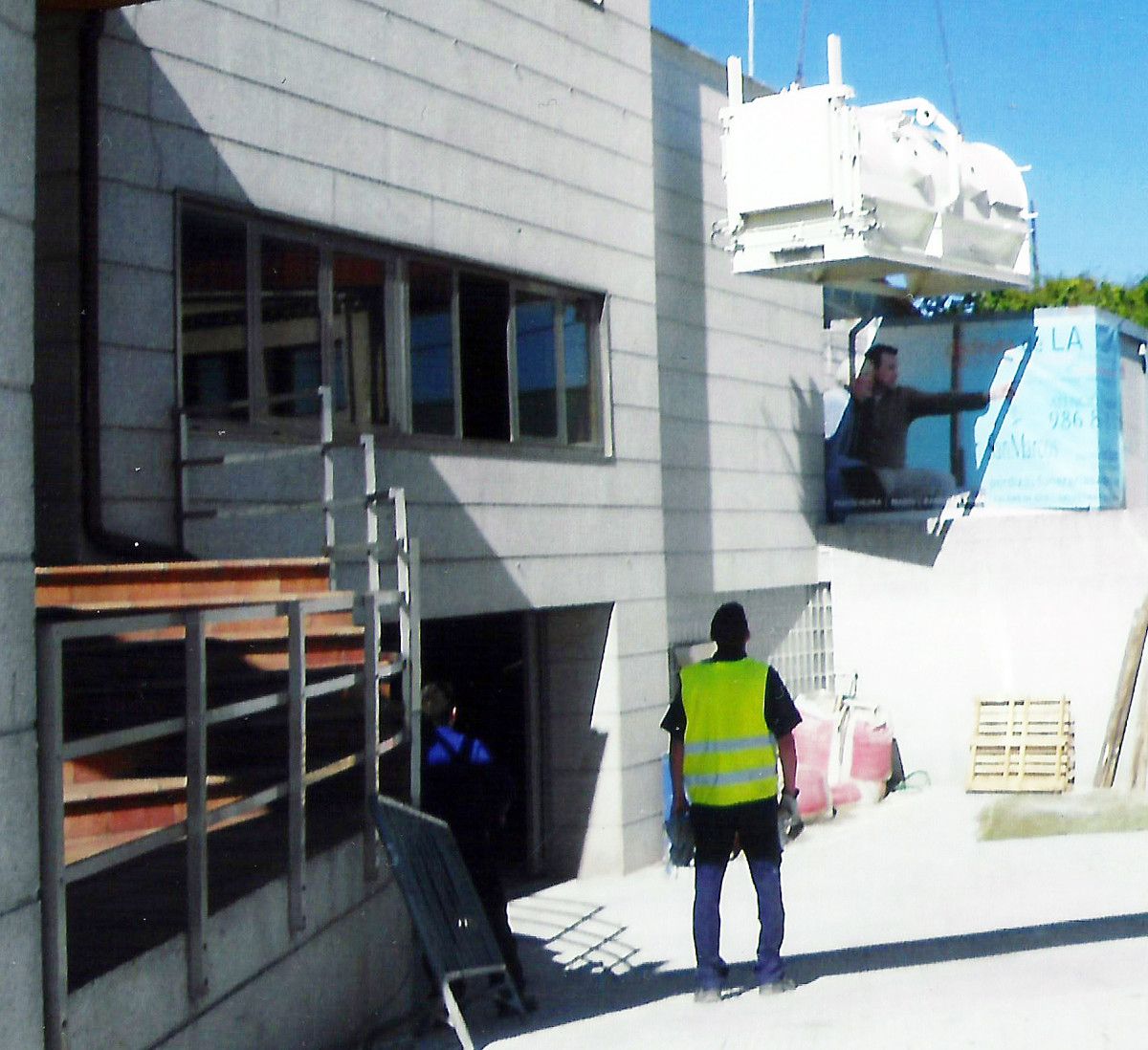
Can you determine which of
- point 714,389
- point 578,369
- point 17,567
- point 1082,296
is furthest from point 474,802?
point 1082,296

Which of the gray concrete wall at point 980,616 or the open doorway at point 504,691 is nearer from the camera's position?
the open doorway at point 504,691

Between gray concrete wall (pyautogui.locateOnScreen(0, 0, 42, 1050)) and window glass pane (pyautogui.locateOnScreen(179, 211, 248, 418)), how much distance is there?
15.8ft

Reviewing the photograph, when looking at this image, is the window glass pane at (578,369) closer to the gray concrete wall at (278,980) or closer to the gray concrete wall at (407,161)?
the gray concrete wall at (407,161)

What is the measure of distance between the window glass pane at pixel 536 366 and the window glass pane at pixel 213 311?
3.01 m

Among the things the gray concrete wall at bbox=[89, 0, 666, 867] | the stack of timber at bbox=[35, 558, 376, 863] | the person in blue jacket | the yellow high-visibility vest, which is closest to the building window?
the gray concrete wall at bbox=[89, 0, 666, 867]

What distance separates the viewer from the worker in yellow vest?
7.06 metres

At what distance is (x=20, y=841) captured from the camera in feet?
13.8

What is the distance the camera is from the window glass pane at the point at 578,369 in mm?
12852

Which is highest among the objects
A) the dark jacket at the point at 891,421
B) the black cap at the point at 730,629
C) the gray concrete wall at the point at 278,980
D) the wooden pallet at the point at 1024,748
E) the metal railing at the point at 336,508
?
the dark jacket at the point at 891,421

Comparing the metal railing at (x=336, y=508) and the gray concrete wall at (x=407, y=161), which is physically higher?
the gray concrete wall at (x=407, y=161)

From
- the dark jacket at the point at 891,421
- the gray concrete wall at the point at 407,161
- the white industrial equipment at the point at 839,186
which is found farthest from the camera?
the dark jacket at the point at 891,421

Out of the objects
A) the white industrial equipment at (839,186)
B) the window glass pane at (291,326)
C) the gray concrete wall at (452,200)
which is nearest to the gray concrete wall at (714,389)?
the white industrial equipment at (839,186)

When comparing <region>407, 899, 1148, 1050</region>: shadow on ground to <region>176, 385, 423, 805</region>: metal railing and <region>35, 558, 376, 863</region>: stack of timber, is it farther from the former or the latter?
<region>35, 558, 376, 863</region>: stack of timber

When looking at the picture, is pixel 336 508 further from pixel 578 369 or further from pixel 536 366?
pixel 578 369
